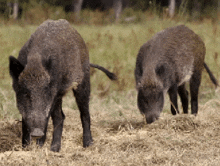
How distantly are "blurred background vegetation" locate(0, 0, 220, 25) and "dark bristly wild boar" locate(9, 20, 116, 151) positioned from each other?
10.8 feet

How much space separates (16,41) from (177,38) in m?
5.59

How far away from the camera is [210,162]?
4004mm

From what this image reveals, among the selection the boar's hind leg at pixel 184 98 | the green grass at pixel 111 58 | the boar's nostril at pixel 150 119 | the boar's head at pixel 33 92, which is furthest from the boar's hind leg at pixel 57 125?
the boar's hind leg at pixel 184 98

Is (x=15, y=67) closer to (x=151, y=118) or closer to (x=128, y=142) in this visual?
(x=128, y=142)

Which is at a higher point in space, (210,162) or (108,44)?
(210,162)

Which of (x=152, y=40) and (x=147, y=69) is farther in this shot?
(x=152, y=40)

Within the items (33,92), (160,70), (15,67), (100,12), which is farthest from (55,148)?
(100,12)

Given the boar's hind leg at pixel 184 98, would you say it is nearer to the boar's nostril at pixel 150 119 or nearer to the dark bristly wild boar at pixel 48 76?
the boar's nostril at pixel 150 119

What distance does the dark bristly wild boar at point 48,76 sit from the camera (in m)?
4.01

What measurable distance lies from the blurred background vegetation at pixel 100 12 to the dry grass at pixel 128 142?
3.12 meters

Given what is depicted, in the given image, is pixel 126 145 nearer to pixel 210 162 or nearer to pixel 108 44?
pixel 210 162

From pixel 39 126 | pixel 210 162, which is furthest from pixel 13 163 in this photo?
pixel 210 162

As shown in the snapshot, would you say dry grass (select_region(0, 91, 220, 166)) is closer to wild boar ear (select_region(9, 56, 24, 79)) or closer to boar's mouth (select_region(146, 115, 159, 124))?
boar's mouth (select_region(146, 115, 159, 124))

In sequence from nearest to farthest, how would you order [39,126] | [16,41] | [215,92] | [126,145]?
[39,126], [126,145], [215,92], [16,41]
